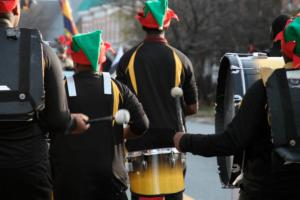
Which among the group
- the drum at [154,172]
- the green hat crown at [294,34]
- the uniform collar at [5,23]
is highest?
the uniform collar at [5,23]

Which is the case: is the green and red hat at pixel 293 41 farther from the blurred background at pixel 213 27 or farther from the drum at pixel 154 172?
the blurred background at pixel 213 27

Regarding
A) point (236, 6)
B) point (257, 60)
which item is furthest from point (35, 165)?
point (236, 6)

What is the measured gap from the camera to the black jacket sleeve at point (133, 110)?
457cm

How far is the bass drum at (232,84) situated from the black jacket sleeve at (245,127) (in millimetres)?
545

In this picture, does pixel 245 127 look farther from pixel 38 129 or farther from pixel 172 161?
pixel 172 161

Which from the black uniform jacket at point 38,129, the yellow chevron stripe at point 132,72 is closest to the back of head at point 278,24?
the yellow chevron stripe at point 132,72

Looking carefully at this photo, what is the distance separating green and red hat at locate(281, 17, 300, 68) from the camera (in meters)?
3.43

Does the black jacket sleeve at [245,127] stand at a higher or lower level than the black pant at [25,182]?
higher

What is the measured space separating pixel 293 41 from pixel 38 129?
1361 mm

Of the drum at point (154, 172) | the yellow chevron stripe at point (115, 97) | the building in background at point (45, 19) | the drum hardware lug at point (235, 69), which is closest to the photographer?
the drum hardware lug at point (235, 69)

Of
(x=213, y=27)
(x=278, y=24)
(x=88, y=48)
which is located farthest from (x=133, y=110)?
(x=213, y=27)

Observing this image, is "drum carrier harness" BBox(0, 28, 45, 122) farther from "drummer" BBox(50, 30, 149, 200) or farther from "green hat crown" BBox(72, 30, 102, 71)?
→ "green hat crown" BBox(72, 30, 102, 71)

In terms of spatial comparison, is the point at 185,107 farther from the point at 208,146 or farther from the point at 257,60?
the point at 208,146

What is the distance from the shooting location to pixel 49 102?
143 inches
